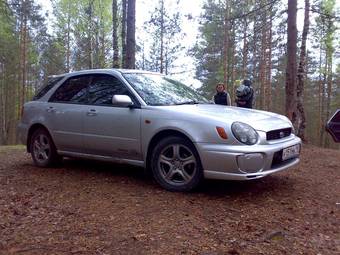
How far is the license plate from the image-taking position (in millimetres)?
4750

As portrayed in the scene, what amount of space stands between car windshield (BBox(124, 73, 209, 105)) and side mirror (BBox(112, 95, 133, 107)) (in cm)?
24

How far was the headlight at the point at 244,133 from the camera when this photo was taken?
4.39 metres

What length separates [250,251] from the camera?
3.19 metres

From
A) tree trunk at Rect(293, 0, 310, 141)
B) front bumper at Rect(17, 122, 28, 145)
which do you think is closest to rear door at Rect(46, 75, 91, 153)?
front bumper at Rect(17, 122, 28, 145)

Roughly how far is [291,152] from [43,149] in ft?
13.5

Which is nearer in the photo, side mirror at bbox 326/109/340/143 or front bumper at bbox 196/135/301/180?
side mirror at bbox 326/109/340/143

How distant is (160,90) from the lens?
5.61 metres

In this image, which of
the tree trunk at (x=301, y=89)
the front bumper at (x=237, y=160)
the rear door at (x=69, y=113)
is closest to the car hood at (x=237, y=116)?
the front bumper at (x=237, y=160)

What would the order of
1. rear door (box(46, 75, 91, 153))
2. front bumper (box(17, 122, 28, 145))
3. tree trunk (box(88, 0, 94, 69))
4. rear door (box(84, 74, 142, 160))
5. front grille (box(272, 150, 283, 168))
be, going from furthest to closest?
tree trunk (box(88, 0, 94, 69)) → front bumper (box(17, 122, 28, 145)) → rear door (box(46, 75, 91, 153)) → rear door (box(84, 74, 142, 160)) → front grille (box(272, 150, 283, 168))

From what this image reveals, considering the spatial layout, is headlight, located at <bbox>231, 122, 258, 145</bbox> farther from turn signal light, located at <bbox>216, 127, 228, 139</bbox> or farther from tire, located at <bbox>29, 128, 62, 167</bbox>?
tire, located at <bbox>29, 128, 62, 167</bbox>

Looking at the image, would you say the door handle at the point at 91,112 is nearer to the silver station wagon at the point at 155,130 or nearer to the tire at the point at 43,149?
the silver station wagon at the point at 155,130

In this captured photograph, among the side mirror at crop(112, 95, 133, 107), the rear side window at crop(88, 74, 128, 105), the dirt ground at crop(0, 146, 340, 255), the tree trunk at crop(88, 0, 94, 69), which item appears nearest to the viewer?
the dirt ground at crop(0, 146, 340, 255)

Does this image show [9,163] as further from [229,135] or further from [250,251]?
[250,251]

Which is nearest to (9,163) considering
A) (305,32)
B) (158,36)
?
(305,32)
